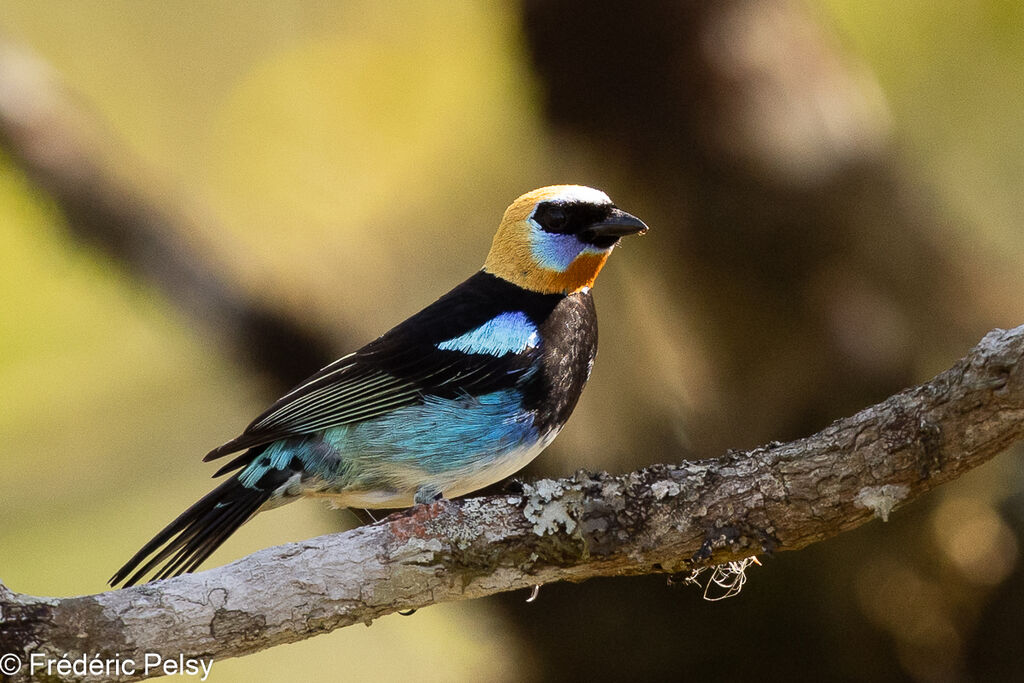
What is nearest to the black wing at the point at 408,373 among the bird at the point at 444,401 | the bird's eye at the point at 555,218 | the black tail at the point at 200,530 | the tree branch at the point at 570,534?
the bird at the point at 444,401

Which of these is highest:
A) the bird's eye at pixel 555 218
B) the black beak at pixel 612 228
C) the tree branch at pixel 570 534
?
the bird's eye at pixel 555 218

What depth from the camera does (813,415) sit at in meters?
4.82

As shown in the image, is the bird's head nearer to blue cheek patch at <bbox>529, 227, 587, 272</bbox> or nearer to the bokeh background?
blue cheek patch at <bbox>529, 227, 587, 272</bbox>

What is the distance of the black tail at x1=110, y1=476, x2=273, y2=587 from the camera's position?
3166 mm

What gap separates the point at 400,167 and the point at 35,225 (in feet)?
7.48

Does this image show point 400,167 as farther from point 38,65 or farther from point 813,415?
point 813,415

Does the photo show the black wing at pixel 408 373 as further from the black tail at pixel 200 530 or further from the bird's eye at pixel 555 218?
the bird's eye at pixel 555 218

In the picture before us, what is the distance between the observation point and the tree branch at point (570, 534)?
8.41 feet

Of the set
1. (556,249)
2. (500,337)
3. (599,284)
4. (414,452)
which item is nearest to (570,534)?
(414,452)

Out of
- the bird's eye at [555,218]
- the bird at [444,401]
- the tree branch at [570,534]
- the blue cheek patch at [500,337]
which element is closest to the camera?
the tree branch at [570,534]

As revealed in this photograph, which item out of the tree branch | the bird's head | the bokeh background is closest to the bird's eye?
the bird's head

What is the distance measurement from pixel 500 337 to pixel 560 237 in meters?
0.42

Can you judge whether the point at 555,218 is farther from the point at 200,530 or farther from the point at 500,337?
the point at 200,530

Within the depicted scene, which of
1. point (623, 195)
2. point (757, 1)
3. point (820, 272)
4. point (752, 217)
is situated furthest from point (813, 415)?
point (757, 1)
